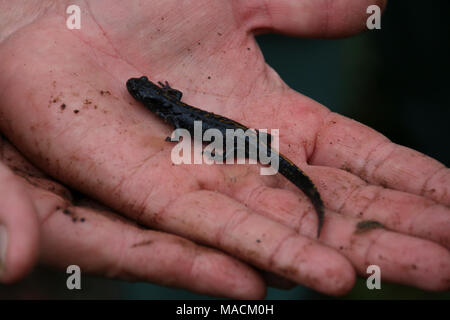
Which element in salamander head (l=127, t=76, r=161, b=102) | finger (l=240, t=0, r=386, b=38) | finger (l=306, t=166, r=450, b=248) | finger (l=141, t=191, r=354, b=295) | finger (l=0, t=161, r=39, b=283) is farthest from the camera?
A: finger (l=240, t=0, r=386, b=38)

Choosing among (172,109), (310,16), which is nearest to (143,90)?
(172,109)

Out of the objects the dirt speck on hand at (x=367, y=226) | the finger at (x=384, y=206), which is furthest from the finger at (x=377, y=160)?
the dirt speck on hand at (x=367, y=226)

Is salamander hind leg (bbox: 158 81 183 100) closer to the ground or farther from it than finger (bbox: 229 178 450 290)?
farther from it

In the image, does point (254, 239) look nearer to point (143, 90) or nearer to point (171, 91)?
point (143, 90)

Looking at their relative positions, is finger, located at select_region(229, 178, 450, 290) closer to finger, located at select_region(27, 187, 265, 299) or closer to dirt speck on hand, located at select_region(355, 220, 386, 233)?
dirt speck on hand, located at select_region(355, 220, 386, 233)

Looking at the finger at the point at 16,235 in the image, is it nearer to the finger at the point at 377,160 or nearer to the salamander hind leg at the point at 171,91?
the salamander hind leg at the point at 171,91

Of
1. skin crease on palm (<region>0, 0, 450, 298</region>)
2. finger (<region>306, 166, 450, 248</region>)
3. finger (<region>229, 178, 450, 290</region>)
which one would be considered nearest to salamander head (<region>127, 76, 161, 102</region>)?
skin crease on palm (<region>0, 0, 450, 298</region>)
